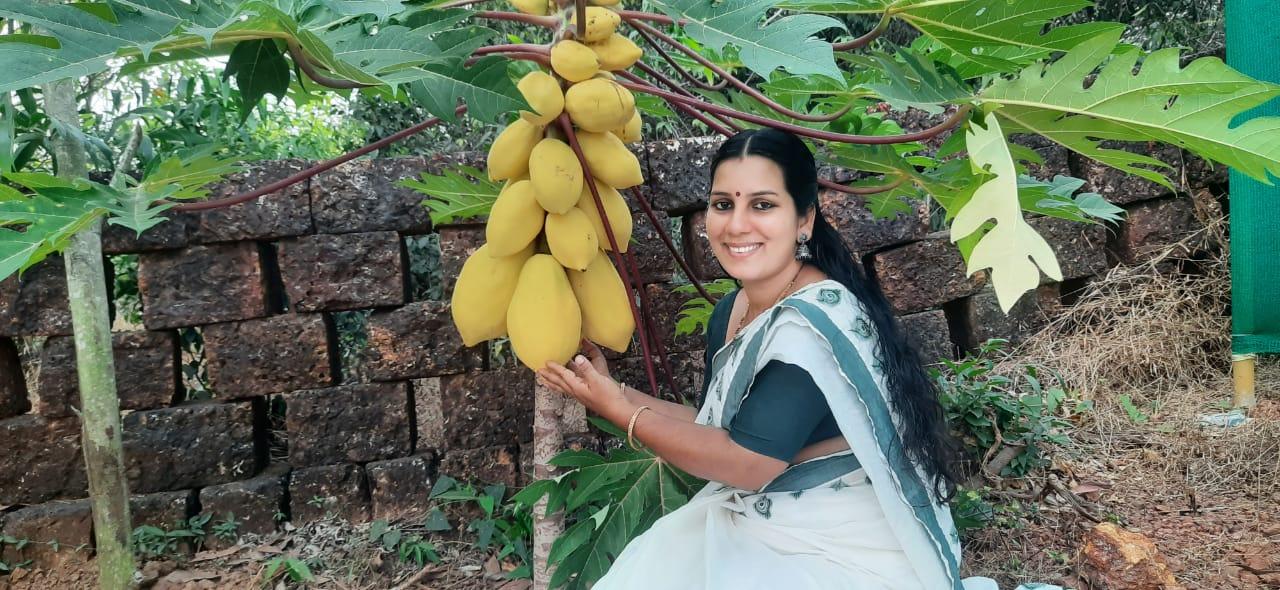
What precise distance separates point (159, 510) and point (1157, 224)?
4.17m

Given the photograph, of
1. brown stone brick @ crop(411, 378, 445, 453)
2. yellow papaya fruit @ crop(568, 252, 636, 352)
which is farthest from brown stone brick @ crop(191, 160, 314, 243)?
yellow papaya fruit @ crop(568, 252, 636, 352)

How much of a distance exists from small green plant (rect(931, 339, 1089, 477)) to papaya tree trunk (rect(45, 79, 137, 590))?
2.51 metres

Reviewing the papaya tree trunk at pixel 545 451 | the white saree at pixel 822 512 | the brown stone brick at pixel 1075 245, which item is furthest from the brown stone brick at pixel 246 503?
the brown stone brick at pixel 1075 245

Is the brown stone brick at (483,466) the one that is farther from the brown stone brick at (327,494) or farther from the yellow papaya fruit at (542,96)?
the yellow papaya fruit at (542,96)

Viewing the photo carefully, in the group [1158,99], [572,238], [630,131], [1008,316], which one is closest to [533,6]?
[630,131]

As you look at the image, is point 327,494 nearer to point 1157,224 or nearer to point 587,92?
point 587,92

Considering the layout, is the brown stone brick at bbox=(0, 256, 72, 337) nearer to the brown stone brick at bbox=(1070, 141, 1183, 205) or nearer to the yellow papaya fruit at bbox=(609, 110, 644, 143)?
the yellow papaya fruit at bbox=(609, 110, 644, 143)

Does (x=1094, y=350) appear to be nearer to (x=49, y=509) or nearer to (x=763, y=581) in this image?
(x=763, y=581)

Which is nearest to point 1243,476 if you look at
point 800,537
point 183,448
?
point 800,537

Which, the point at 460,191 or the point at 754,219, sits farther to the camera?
the point at 460,191

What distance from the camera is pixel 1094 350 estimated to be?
10.9ft

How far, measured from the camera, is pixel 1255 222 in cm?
294

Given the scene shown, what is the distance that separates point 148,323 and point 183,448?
0.43 m

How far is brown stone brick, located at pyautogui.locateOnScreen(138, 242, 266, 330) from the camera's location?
2521 mm
